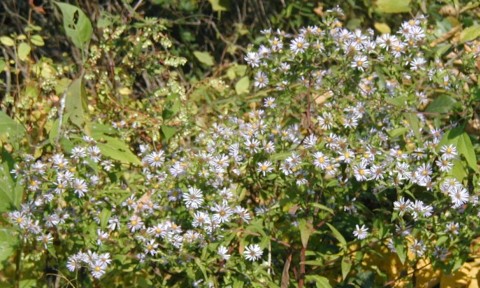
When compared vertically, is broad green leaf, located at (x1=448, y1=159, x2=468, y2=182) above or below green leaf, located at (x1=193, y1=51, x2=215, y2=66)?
below

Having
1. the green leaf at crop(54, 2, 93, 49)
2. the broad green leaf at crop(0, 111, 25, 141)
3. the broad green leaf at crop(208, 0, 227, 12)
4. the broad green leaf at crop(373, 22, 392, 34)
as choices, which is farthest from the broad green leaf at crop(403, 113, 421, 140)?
the broad green leaf at crop(208, 0, 227, 12)

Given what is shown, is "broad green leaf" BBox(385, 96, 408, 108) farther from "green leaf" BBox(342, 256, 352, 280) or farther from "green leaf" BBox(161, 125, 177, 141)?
"green leaf" BBox(161, 125, 177, 141)


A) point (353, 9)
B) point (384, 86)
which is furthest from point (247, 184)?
point (353, 9)

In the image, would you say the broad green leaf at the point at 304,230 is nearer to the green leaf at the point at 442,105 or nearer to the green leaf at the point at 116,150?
the green leaf at the point at 116,150

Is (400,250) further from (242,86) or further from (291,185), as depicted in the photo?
(242,86)

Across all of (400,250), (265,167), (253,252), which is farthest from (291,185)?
(400,250)

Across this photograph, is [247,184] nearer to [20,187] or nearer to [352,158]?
[352,158]
